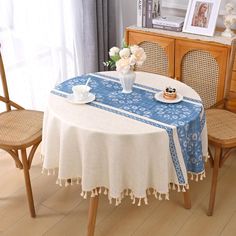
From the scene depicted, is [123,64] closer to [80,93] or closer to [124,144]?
[80,93]

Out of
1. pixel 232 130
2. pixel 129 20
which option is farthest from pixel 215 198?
pixel 129 20

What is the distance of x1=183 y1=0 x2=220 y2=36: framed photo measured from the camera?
116 inches

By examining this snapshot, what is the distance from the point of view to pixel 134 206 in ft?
8.41

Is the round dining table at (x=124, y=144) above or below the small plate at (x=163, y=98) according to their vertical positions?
below

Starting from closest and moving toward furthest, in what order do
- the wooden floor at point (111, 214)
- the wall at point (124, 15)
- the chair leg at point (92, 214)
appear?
the chair leg at point (92, 214)
the wooden floor at point (111, 214)
the wall at point (124, 15)

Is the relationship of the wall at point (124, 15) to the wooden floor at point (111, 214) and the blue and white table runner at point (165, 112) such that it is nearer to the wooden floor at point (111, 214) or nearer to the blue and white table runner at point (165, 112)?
the blue and white table runner at point (165, 112)

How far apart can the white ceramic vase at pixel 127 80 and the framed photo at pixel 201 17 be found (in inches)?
34.5

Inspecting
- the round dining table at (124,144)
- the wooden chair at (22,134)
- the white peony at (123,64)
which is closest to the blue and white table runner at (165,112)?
the round dining table at (124,144)

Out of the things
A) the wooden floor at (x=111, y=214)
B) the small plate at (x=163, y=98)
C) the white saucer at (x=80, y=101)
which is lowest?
the wooden floor at (x=111, y=214)

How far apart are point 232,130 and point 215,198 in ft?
1.56

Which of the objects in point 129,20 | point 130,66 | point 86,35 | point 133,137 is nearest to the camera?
point 133,137

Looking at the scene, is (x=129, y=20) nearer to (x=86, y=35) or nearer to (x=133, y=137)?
(x=86, y=35)

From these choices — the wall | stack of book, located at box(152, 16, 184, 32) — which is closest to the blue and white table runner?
stack of book, located at box(152, 16, 184, 32)

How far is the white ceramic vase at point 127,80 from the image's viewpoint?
234 cm
